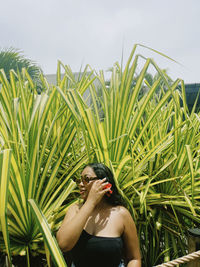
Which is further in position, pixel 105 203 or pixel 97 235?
pixel 105 203

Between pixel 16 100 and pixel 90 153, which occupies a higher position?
pixel 16 100

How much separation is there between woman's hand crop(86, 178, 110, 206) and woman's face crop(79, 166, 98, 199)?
0.10 feet

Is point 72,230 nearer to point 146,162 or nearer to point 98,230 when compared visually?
point 98,230

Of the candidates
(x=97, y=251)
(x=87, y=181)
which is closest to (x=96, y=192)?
(x=87, y=181)

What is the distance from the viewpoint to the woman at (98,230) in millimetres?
898

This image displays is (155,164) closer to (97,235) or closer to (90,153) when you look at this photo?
(90,153)

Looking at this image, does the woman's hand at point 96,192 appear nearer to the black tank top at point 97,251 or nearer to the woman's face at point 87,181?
the woman's face at point 87,181

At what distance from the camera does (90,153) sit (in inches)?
48.6

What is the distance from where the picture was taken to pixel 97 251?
36.5 inches

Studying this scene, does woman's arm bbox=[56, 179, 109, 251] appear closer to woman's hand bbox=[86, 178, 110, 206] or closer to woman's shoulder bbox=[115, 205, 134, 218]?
woman's hand bbox=[86, 178, 110, 206]

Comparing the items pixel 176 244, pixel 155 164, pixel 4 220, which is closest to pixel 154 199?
pixel 155 164

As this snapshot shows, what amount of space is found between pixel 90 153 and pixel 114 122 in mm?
215

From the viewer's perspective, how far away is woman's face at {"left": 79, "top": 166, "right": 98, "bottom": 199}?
101 centimetres

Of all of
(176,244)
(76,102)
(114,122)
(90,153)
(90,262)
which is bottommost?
(176,244)
